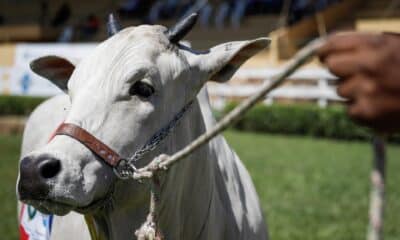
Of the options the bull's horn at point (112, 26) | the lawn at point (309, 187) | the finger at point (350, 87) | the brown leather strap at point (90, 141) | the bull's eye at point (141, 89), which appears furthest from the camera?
the lawn at point (309, 187)

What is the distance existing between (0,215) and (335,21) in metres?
19.1

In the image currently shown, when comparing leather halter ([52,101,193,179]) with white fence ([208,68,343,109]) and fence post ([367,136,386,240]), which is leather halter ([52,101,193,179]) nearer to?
fence post ([367,136,386,240])

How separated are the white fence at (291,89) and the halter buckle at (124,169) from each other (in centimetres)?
1356

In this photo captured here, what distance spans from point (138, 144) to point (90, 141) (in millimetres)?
214

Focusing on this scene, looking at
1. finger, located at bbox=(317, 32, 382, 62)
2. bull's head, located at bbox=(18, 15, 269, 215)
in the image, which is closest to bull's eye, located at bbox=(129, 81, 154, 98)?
bull's head, located at bbox=(18, 15, 269, 215)

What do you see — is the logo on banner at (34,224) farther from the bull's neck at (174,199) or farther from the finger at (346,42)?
the finger at (346,42)

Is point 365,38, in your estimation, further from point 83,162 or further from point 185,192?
point 185,192

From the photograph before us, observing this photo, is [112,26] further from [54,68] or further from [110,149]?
[110,149]

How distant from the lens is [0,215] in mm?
7309

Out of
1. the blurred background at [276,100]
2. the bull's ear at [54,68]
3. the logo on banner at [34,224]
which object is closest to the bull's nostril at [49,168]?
the blurred background at [276,100]

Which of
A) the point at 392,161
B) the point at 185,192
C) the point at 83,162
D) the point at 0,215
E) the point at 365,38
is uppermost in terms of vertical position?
the point at 365,38

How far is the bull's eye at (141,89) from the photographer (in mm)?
2523

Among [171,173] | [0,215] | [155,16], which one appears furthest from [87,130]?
[155,16]

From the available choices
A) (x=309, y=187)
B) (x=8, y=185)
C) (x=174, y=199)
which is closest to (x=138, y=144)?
(x=174, y=199)
